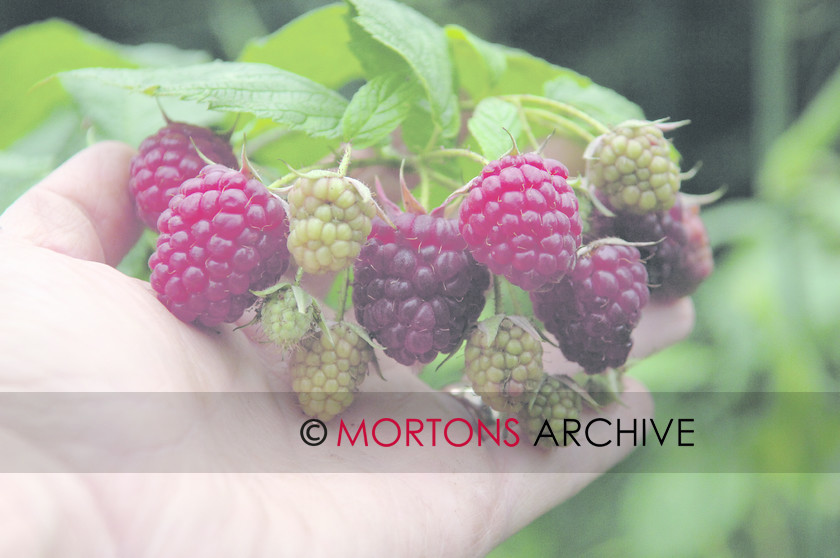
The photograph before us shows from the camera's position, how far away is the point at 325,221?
83 cm

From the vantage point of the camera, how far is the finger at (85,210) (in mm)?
1021

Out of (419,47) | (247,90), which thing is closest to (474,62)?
(419,47)

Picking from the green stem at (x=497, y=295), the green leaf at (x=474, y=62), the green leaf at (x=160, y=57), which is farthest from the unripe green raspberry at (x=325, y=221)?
the green leaf at (x=160, y=57)

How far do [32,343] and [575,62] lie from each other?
95.5 inches

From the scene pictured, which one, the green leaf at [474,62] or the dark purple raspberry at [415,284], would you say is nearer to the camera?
the dark purple raspberry at [415,284]

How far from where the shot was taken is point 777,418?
1868 millimetres

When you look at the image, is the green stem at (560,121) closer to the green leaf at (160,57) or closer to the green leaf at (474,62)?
the green leaf at (474,62)

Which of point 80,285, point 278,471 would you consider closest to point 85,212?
point 80,285

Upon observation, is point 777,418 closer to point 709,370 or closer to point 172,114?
point 709,370

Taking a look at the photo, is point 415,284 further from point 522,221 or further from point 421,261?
point 522,221

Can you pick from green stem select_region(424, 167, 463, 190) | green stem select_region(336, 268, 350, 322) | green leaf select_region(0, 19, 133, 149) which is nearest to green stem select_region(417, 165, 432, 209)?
green stem select_region(424, 167, 463, 190)

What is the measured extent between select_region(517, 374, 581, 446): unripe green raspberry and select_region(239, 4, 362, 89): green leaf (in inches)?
27.2

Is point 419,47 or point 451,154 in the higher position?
point 419,47
